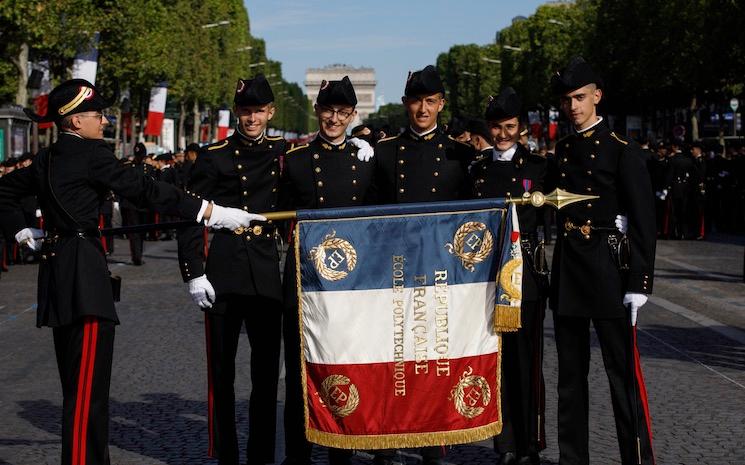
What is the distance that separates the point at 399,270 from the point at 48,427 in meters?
3.20

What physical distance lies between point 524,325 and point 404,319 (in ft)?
3.22

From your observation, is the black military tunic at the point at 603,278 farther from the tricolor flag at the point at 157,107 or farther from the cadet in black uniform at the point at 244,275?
the tricolor flag at the point at 157,107

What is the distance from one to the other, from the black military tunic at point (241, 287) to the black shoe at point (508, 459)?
1.28 meters

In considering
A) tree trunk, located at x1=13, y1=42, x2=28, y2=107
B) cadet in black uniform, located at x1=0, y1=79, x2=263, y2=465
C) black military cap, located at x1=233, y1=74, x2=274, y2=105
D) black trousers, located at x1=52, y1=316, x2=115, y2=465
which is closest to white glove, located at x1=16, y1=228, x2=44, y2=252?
cadet in black uniform, located at x1=0, y1=79, x2=263, y2=465

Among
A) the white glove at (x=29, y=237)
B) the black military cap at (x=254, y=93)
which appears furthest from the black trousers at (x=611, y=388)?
the white glove at (x=29, y=237)

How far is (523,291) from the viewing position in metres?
7.45

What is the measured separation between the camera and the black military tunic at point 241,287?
724cm

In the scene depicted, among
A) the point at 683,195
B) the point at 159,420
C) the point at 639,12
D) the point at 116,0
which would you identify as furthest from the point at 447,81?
the point at 159,420

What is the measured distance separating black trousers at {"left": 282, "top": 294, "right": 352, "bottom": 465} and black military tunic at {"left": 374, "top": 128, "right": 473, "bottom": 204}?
3.02 feet

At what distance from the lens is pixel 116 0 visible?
43.7 meters

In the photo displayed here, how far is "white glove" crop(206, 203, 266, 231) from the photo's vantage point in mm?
6914

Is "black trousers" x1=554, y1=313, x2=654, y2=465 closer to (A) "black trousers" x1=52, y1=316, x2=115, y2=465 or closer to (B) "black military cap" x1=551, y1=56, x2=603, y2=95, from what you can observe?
(B) "black military cap" x1=551, y1=56, x2=603, y2=95

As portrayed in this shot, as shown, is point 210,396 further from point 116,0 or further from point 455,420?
point 116,0

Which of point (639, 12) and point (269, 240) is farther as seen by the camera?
point (639, 12)
